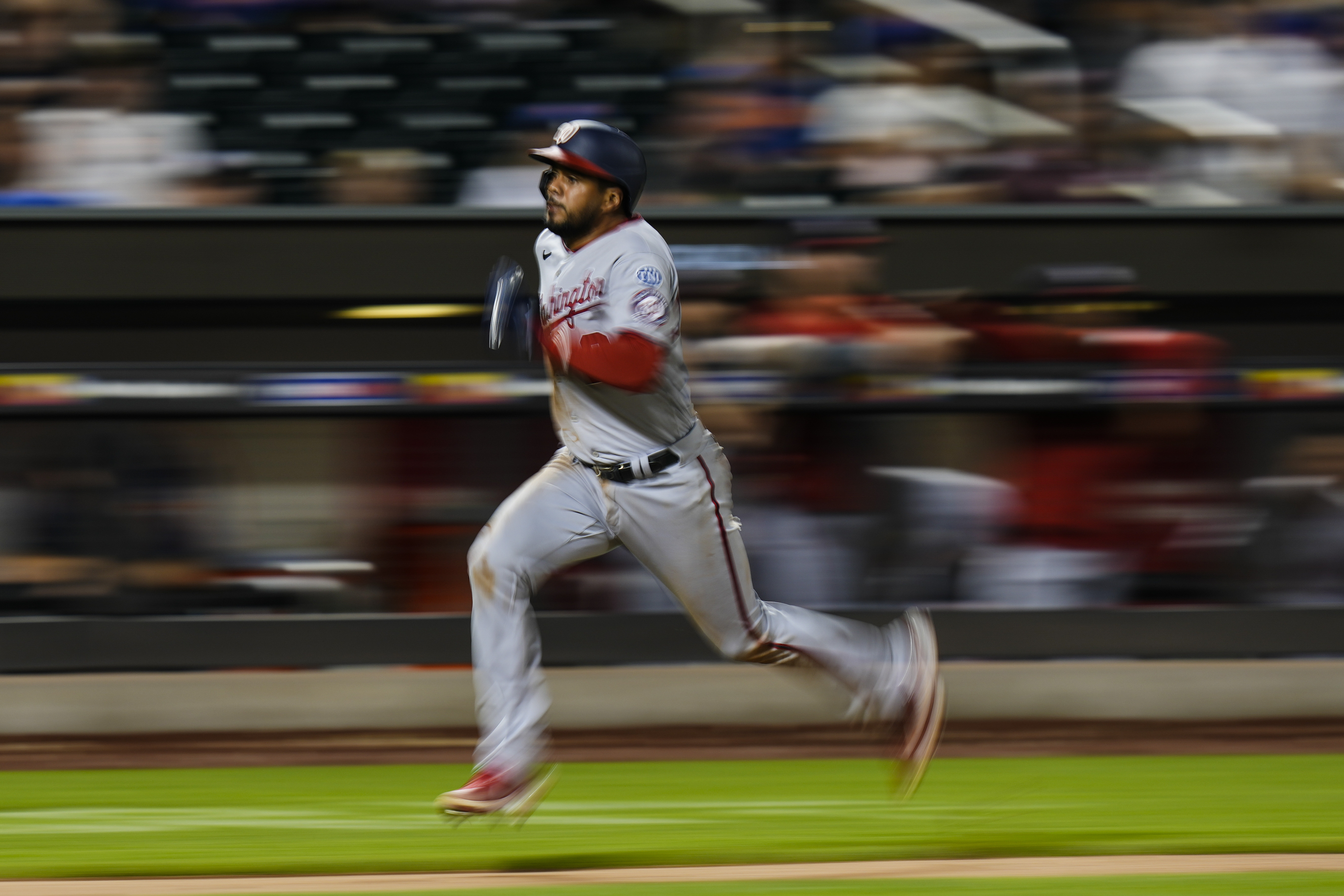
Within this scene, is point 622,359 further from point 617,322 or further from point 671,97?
point 671,97

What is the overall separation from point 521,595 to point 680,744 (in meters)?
2.73

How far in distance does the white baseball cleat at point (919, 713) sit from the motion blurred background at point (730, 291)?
100 inches

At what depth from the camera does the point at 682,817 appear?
536cm

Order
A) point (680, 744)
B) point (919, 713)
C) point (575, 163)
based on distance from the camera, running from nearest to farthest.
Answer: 1. point (575, 163)
2. point (919, 713)
3. point (680, 744)

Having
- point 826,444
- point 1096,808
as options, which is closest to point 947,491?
point 826,444

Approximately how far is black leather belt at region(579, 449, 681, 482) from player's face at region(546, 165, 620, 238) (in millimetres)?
567

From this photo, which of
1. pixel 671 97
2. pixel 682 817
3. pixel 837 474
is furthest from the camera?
pixel 671 97

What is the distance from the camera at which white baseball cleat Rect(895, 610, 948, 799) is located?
4879 mm

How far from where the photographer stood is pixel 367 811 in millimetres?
5500

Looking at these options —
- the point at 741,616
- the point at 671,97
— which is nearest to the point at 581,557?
the point at 741,616

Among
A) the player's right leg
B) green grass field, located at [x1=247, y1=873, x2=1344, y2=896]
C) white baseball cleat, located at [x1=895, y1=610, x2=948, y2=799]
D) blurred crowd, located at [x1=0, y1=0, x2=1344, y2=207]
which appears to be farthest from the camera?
blurred crowd, located at [x1=0, y1=0, x2=1344, y2=207]

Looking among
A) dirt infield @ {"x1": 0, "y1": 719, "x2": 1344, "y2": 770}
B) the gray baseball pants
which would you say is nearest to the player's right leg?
the gray baseball pants

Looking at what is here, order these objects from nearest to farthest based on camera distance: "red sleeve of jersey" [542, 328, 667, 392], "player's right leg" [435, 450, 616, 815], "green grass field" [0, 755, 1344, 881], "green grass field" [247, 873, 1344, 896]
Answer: "green grass field" [247, 873, 1344, 896] → "red sleeve of jersey" [542, 328, 667, 392] → "player's right leg" [435, 450, 616, 815] → "green grass field" [0, 755, 1344, 881]

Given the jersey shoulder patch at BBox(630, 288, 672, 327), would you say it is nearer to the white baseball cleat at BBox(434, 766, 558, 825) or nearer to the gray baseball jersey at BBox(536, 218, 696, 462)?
the gray baseball jersey at BBox(536, 218, 696, 462)
